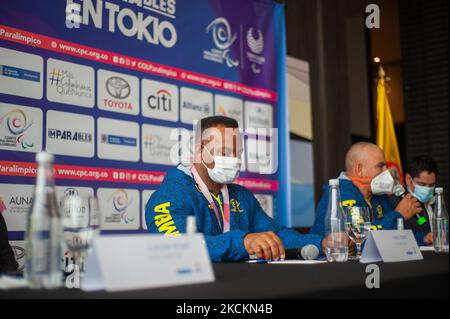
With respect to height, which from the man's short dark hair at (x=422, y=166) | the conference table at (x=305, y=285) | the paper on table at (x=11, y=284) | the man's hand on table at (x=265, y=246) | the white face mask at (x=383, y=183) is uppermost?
the man's short dark hair at (x=422, y=166)

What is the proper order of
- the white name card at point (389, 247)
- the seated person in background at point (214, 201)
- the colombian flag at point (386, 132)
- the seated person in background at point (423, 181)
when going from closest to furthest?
the white name card at point (389, 247) < the seated person in background at point (214, 201) < the seated person in background at point (423, 181) < the colombian flag at point (386, 132)

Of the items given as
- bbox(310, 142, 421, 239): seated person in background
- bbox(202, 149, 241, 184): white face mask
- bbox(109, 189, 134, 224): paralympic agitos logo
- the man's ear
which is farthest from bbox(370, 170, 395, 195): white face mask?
bbox(109, 189, 134, 224): paralympic agitos logo

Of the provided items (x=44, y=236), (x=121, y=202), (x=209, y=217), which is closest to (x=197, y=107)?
(x=121, y=202)

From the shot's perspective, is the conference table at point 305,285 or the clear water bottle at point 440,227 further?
the clear water bottle at point 440,227

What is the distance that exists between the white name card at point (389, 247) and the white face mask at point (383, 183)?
132cm

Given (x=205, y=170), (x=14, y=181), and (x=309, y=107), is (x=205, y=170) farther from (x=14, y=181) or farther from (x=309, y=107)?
(x=309, y=107)

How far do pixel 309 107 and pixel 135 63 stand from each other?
5.40 feet

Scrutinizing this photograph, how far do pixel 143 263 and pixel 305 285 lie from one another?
294 mm

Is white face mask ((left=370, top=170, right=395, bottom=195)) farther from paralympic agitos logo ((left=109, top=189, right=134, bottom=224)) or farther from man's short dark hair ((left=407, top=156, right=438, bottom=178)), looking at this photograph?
paralympic agitos logo ((left=109, top=189, right=134, bottom=224))

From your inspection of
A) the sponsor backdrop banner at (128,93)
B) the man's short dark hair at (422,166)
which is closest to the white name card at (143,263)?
the sponsor backdrop banner at (128,93)

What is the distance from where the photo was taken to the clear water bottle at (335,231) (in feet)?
5.69

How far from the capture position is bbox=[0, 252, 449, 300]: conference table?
93cm

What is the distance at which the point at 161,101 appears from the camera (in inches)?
129

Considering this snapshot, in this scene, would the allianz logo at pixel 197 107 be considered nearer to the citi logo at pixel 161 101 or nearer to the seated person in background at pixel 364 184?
the citi logo at pixel 161 101
